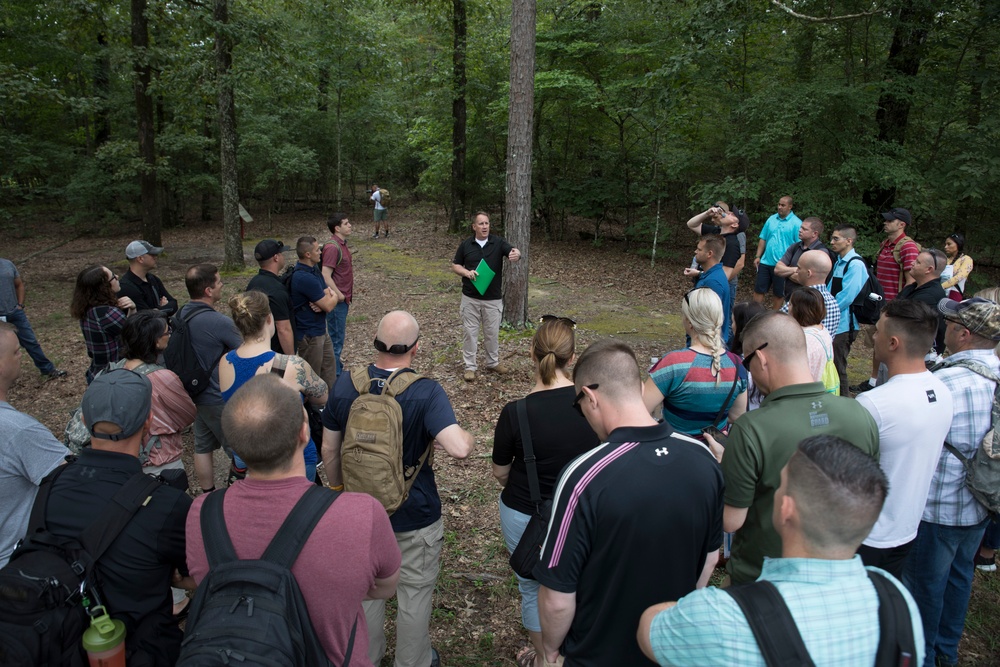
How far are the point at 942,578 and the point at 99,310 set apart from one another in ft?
23.0

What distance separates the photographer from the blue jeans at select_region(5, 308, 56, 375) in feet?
23.4

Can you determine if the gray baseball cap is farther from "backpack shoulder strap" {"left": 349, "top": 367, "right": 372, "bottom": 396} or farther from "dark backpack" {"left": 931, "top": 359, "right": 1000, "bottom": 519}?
"dark backpack" {"left": 931, "top": 359, "right": 1000, "bottom": 519}

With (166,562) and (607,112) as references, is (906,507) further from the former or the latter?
(607,112)

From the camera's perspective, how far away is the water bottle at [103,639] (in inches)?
76.0

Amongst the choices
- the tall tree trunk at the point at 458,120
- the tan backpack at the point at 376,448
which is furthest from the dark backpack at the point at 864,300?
the tall tree trunk at the point at 458,120

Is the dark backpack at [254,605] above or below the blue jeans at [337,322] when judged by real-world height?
above

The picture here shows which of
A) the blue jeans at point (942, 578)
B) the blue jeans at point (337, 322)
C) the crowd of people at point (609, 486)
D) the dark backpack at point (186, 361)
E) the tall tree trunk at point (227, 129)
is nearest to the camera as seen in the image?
the crowd of people at point (609, 486)

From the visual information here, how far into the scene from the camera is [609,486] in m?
1.91

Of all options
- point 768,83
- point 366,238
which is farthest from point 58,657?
point 366,238

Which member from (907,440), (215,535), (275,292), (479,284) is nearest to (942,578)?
(907,440)

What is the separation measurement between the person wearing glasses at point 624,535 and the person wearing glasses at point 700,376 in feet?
3.91

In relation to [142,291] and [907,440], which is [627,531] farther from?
[142,291]

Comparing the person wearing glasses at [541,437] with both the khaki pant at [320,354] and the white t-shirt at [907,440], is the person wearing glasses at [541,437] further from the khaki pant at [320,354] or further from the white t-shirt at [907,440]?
the khaki pant at [320,354]

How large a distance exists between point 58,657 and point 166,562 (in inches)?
15.4
